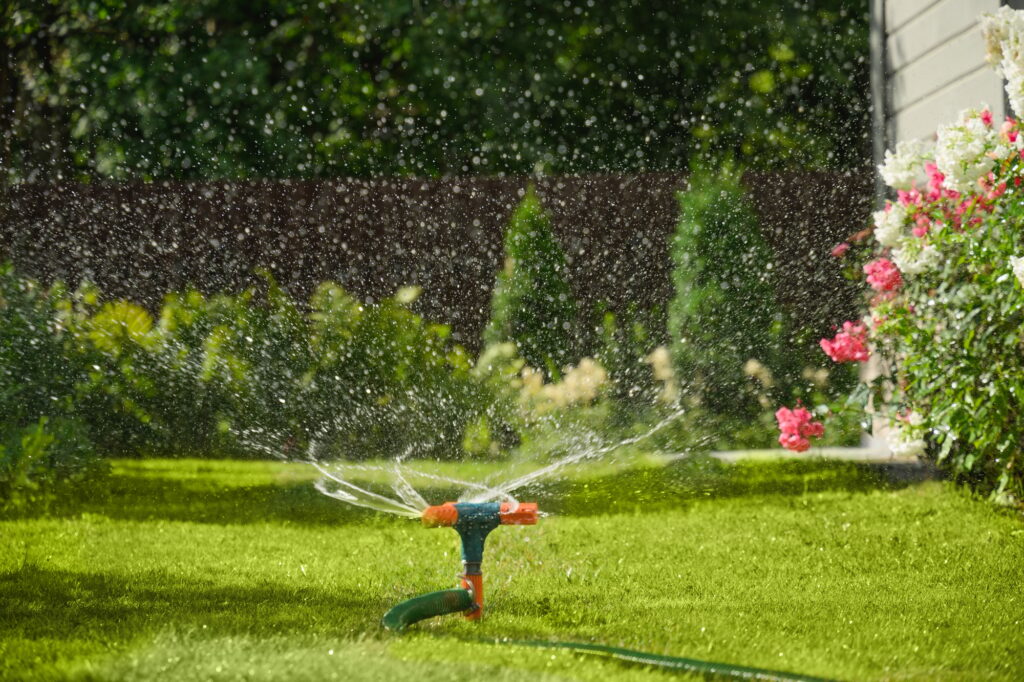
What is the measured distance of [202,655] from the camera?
269cm

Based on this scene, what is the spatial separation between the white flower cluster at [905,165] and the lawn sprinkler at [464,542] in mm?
2186

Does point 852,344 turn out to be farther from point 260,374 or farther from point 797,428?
point 260,374

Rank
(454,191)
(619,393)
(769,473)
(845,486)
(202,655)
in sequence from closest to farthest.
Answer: (202,655) < (845,486) < (769,473) < (619,393) < (454,191)

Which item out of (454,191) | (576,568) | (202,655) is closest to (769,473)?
(576,568)

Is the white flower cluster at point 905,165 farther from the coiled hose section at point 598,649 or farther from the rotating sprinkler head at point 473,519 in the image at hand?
the coiled hose section at point 598,649

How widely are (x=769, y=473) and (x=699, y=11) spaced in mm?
4907

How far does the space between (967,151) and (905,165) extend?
58cm

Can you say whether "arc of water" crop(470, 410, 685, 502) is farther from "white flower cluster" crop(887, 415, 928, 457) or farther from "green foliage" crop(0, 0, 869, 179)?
"green foliage" crop(0, 0, 869, 179)

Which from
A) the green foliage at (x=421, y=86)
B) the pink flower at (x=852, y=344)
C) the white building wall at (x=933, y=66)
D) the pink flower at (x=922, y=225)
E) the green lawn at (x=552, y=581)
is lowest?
the green lawn at (x=552, y=581)

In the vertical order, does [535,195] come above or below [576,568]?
above

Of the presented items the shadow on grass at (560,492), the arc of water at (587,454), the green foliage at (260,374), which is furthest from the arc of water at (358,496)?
the green foliage at (260,374)

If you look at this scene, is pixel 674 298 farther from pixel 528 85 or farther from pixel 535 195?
pixel 528 85

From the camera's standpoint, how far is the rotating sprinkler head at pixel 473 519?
9.76 feet

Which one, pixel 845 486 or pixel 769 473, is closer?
pixel 845 486
